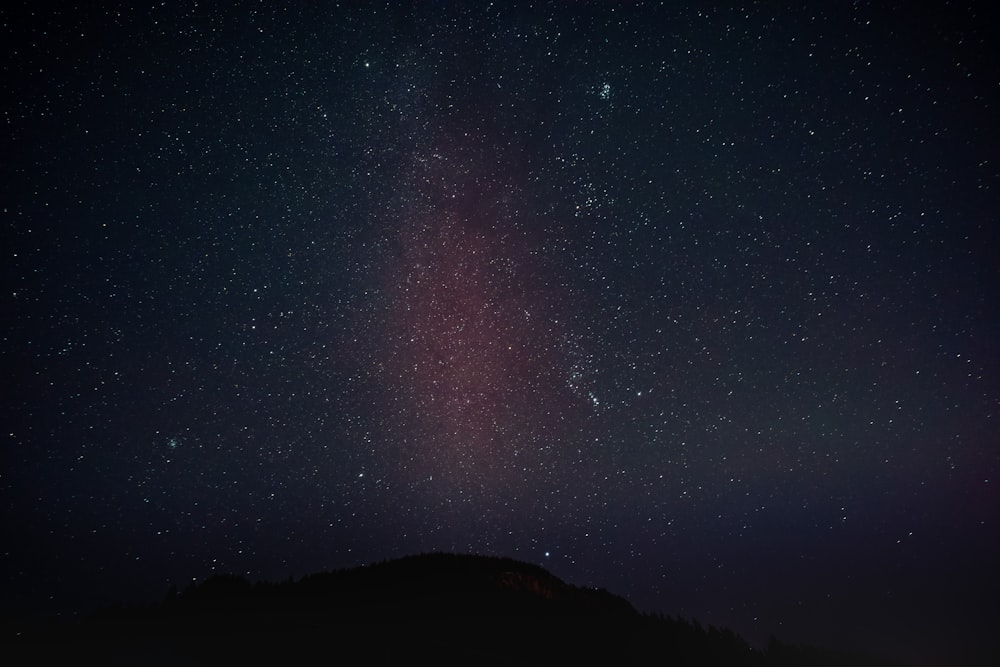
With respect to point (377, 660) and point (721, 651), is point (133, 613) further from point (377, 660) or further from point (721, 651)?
point (721, 651)

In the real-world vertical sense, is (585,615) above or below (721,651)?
above

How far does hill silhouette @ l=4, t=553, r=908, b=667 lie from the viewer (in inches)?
947

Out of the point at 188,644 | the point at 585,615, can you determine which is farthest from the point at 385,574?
the point at 188,644

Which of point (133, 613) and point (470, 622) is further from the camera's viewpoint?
point (470, 622)

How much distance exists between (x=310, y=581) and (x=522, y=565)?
19.1 m

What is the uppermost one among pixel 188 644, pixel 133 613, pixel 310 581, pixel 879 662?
pixel 310 581

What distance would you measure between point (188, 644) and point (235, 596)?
11471mm

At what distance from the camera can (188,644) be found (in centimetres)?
2483

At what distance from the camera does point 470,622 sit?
1350 inches

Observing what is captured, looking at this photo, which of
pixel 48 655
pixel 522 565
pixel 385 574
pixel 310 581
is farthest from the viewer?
pixel 522 565

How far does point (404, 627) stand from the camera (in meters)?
31.1

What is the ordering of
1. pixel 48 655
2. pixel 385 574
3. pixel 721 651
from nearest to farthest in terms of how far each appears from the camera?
pixel 48 655
pixel 721 651
pixel 385 574

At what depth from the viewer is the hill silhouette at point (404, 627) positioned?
24047 mm

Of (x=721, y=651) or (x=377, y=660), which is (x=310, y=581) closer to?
(x=377, y=660)
